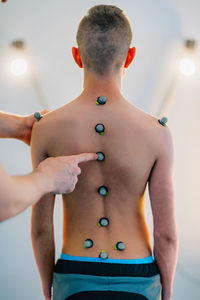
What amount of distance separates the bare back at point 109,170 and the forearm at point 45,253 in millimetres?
139

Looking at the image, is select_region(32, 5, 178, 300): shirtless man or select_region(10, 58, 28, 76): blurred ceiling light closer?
select_region(32, 5, 178, 300): shirtless man

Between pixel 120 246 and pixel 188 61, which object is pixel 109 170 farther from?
pixel 188 61

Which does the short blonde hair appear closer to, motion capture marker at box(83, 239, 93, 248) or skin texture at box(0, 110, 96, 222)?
skin texture at box(0, 110, 96, 222)

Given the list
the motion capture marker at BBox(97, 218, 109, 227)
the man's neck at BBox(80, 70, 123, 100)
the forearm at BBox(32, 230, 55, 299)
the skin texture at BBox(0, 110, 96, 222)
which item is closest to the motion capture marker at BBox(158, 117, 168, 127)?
the man's neck at BBox(80, 70, 123, 100)

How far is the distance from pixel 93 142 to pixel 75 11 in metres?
1.73

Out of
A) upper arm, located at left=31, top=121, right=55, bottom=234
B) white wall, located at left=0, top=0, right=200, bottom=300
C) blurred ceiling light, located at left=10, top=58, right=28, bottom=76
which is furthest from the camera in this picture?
white wall, located at left=0, top=0, right=200, bottom=300

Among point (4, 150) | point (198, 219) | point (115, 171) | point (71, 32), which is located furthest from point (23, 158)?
point (115, 171)

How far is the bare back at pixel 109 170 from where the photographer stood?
122cm

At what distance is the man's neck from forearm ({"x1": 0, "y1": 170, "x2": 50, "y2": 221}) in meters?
0.45

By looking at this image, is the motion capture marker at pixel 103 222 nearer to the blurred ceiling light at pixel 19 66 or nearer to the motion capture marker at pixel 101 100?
the motion capture marker at pixel 101 100

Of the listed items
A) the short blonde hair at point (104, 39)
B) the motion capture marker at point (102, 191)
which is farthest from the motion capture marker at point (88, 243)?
the short blonde hair at point (104, 39)

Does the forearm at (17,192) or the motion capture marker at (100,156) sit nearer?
the forearm at (17,192)

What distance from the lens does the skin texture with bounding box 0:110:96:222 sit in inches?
33.8

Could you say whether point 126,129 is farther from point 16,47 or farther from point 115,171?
point 16,47
